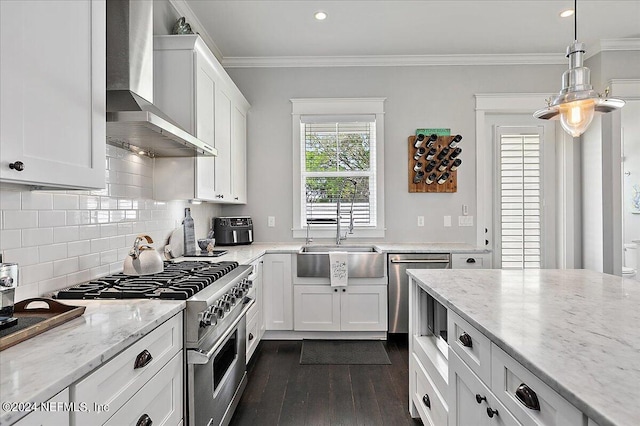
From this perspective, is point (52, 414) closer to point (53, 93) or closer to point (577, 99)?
point (53, 93)

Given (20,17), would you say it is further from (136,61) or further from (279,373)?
(279,373)

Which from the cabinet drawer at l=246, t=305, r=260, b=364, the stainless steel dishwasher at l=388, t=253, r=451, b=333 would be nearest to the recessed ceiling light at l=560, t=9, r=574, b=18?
the stainless steel dishwasher at l=388, t=253, r=451, b=333

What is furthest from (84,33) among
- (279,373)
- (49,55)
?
(279,373)

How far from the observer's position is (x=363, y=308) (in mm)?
3414

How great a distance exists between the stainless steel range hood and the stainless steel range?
741 millimetres

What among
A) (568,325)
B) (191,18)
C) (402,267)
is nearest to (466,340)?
(568,325)

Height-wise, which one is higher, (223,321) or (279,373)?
(223,321)

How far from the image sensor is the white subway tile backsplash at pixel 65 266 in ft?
5.32

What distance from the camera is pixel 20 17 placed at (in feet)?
3.44

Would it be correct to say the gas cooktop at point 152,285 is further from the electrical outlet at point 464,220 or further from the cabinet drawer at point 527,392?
the electrical outlet at point 464,220

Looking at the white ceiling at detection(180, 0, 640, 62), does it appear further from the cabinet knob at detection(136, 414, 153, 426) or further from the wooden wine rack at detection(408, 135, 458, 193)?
the cabinet knob at detection(136, 414, 153, 426)

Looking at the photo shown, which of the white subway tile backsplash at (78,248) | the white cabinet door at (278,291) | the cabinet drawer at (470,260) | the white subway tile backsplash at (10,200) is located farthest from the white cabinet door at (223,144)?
the cabinet drawer at (470,260)

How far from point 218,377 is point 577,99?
2.24m

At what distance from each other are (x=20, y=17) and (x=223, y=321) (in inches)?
56.6
